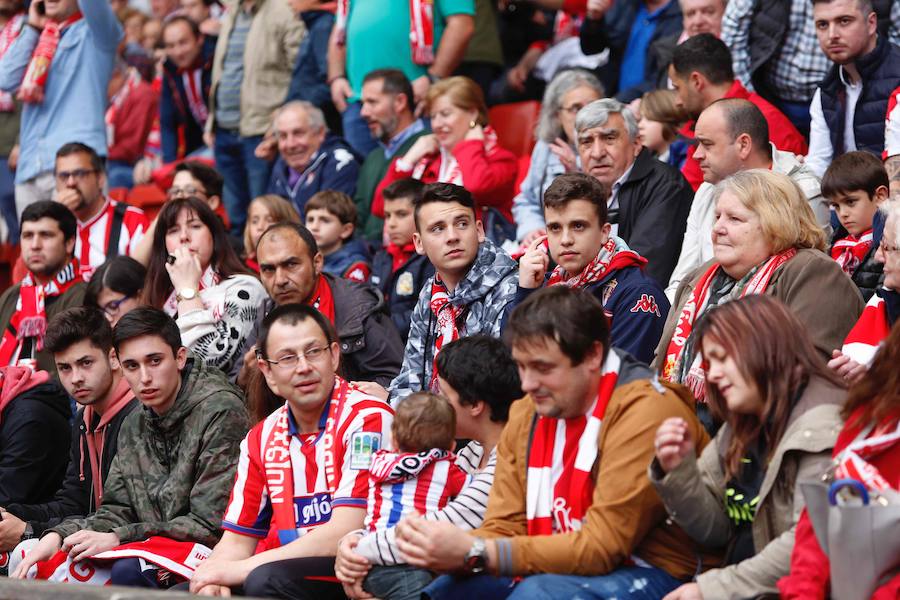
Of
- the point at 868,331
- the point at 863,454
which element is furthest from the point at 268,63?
the point at 863,454

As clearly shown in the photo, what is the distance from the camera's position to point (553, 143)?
834cm

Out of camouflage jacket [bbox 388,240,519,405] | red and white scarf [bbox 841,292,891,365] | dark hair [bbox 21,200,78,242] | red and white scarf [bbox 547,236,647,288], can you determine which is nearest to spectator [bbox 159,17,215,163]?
dark hair [bbox 21,200,78,242]

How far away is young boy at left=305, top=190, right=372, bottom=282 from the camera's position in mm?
8281

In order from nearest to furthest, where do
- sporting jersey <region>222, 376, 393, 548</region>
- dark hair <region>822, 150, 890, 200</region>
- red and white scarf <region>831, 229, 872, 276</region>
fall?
sporting jersey <region>222, 376, 393, 548</region> < red and white scarf <region>831, 229, 872, 276</region> < dark hair <region>822, 150, 890, 200</region>

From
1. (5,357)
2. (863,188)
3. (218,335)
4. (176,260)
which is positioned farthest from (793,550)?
(5,357)

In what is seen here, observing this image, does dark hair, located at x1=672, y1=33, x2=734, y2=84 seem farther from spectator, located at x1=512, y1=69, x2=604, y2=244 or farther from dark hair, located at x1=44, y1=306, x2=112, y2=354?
dark hair, located at x1=44, y1=306, x2=112, y2=354

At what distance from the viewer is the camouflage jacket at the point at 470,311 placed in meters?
6.00

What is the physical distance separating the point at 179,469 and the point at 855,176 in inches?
126

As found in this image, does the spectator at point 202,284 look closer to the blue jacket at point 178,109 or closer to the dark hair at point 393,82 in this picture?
the dark hair at point 393,82

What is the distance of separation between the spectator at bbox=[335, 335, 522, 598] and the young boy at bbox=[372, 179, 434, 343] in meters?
2.52

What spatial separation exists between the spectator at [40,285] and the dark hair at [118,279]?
12.3 inches

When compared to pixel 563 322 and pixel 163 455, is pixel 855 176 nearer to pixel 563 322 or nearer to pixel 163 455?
pixel 563 322

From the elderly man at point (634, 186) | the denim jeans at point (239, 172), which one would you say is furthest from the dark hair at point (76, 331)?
the denim jeans at point (239, 172)

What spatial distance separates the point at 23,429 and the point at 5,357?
5.15ft
